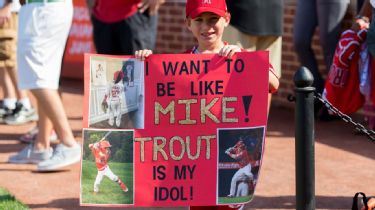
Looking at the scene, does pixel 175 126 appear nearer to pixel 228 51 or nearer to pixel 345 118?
pixel 228 51

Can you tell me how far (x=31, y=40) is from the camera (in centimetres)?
709

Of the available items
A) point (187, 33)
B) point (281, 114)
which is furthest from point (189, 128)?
point (187, 33)

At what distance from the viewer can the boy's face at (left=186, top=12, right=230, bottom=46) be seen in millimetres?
4859

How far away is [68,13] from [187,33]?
14.0ft

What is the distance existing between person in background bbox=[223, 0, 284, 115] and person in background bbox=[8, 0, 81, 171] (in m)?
1.23

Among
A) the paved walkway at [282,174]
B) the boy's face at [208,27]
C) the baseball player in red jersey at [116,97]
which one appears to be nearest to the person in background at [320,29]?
the paved walkway at [282,174]

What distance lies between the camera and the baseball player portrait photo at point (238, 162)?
15.5 feet

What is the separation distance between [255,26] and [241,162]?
7.98 ft

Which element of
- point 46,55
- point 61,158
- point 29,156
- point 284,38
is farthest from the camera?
point 284,38

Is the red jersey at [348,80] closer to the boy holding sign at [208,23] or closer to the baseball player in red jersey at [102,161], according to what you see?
the boy holding sign at [208,23]

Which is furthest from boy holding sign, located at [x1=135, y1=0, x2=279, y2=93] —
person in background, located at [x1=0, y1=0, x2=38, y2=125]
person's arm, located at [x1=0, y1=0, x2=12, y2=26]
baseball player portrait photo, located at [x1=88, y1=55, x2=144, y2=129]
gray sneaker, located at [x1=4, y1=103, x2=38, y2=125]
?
gray sneaker, located at [x1=4, y1=103, x2=38, y2=125]

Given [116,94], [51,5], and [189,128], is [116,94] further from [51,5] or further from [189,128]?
[51,5]

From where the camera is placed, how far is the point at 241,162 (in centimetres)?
472

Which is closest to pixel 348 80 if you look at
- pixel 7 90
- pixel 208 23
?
pixel 208 23
